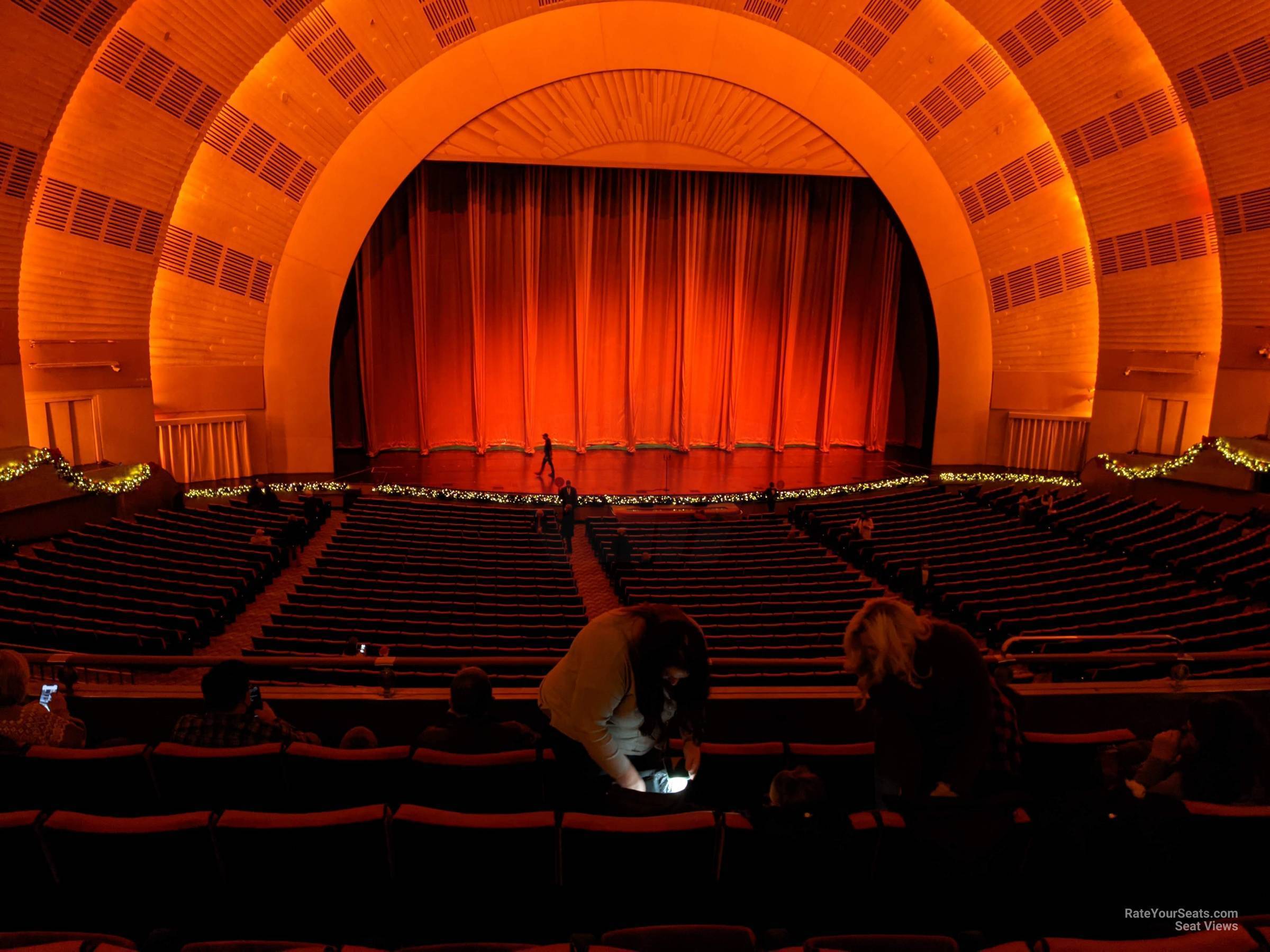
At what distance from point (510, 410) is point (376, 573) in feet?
42.1

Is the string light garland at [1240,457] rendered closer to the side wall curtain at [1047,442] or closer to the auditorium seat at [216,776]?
the side wall curtain at [1047,442]

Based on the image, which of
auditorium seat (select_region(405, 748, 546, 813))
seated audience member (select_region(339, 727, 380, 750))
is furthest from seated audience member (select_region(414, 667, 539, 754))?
seated audience member (select_region(339, 727, 380, 750))

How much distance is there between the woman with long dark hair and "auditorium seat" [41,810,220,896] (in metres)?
1.15

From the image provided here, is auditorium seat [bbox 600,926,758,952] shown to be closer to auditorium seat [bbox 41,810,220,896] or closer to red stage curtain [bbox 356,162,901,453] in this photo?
auditorium seat [bbox 41,810,220,896]

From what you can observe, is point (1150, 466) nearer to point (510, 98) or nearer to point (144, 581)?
point (510, 98)

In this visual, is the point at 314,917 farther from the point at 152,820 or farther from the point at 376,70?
the point at 376,70

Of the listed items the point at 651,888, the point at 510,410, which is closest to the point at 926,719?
the point at 651,888

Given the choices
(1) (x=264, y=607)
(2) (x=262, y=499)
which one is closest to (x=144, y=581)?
(1) (x=264, y=607)

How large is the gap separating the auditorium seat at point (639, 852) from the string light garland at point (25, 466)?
13.0 metres

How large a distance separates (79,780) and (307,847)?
1.05 metres

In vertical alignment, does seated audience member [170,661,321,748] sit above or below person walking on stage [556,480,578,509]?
above

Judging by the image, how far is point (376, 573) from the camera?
9.84 m

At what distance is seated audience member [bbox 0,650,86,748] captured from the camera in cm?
309

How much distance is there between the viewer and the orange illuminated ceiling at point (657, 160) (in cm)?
1388
